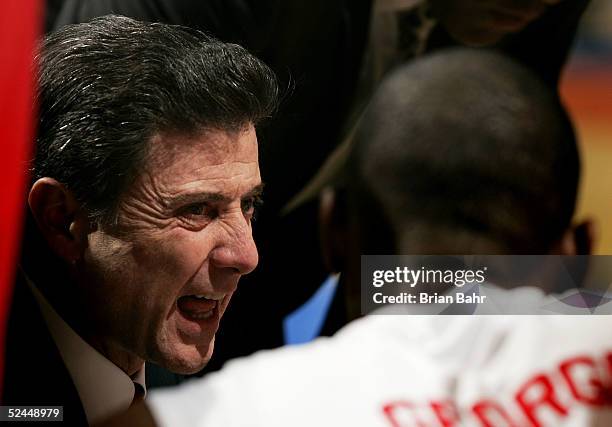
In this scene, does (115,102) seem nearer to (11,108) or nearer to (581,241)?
(11,108)

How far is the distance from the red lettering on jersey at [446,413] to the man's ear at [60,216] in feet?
2.26

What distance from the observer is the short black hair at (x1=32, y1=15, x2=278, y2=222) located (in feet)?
5.56

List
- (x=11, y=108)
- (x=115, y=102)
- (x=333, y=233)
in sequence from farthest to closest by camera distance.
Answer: (x=333, y=233), (x=115, y=102), (x=11, y=108)

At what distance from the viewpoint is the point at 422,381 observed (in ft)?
5.73

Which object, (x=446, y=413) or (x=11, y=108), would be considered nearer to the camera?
(x=11, y=108)

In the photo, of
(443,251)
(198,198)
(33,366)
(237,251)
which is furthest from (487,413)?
(33,366)

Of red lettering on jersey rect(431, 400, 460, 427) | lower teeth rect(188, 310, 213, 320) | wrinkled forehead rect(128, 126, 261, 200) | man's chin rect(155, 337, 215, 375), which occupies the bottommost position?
red lettering on jersey rect(431, 400, 460, 427)

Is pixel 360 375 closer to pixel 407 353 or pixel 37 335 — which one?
pixel 407 353

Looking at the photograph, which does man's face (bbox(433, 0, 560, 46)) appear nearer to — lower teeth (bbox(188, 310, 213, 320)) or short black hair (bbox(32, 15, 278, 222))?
short black hair (bbox(32, 15, 278, 222))

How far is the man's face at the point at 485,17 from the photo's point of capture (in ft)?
5.82

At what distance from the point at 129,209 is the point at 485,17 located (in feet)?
2.40

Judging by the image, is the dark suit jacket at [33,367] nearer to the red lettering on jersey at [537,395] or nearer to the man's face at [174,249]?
the man's face at [174,249]

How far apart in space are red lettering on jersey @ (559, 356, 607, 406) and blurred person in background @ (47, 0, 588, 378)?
17.0 inches

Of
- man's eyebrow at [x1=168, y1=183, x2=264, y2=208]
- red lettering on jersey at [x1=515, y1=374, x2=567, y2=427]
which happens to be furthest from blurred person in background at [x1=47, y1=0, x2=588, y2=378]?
red lettering on jersey at [x1=515, y1=374, x2=567, y2=427]
